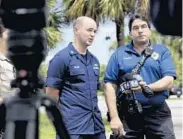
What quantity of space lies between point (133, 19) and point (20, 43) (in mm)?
3048

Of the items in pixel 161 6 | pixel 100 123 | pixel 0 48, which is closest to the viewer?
pixel 161 6

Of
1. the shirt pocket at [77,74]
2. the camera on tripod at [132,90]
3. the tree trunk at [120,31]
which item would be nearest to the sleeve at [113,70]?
the camera on tripod at [132,90]

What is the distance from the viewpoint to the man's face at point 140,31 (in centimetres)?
420

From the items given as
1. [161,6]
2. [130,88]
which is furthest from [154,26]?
[130,88]

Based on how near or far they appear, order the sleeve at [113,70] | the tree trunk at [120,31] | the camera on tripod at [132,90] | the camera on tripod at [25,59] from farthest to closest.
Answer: the tree trunk at [120,31], the sleeve at [113,70], the camera on tripod at [132,90], the camera on tripod at [25,59]

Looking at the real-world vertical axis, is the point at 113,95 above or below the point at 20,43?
below

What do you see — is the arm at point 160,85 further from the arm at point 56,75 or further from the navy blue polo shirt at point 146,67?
the arm at point 56,75

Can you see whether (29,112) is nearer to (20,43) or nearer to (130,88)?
(20,43)

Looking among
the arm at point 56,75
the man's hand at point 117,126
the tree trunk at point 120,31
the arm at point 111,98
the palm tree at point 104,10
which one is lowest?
the man's hand at point 117,126

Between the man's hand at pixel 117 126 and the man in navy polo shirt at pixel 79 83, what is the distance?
158 mm

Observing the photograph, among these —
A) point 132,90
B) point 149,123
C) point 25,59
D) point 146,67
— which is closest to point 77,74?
point 132,90

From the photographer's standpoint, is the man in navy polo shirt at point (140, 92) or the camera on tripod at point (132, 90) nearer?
the camera on tripod at point (132, 90)

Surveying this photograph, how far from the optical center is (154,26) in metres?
1.32

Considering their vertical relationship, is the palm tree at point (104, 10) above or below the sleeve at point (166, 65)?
above
